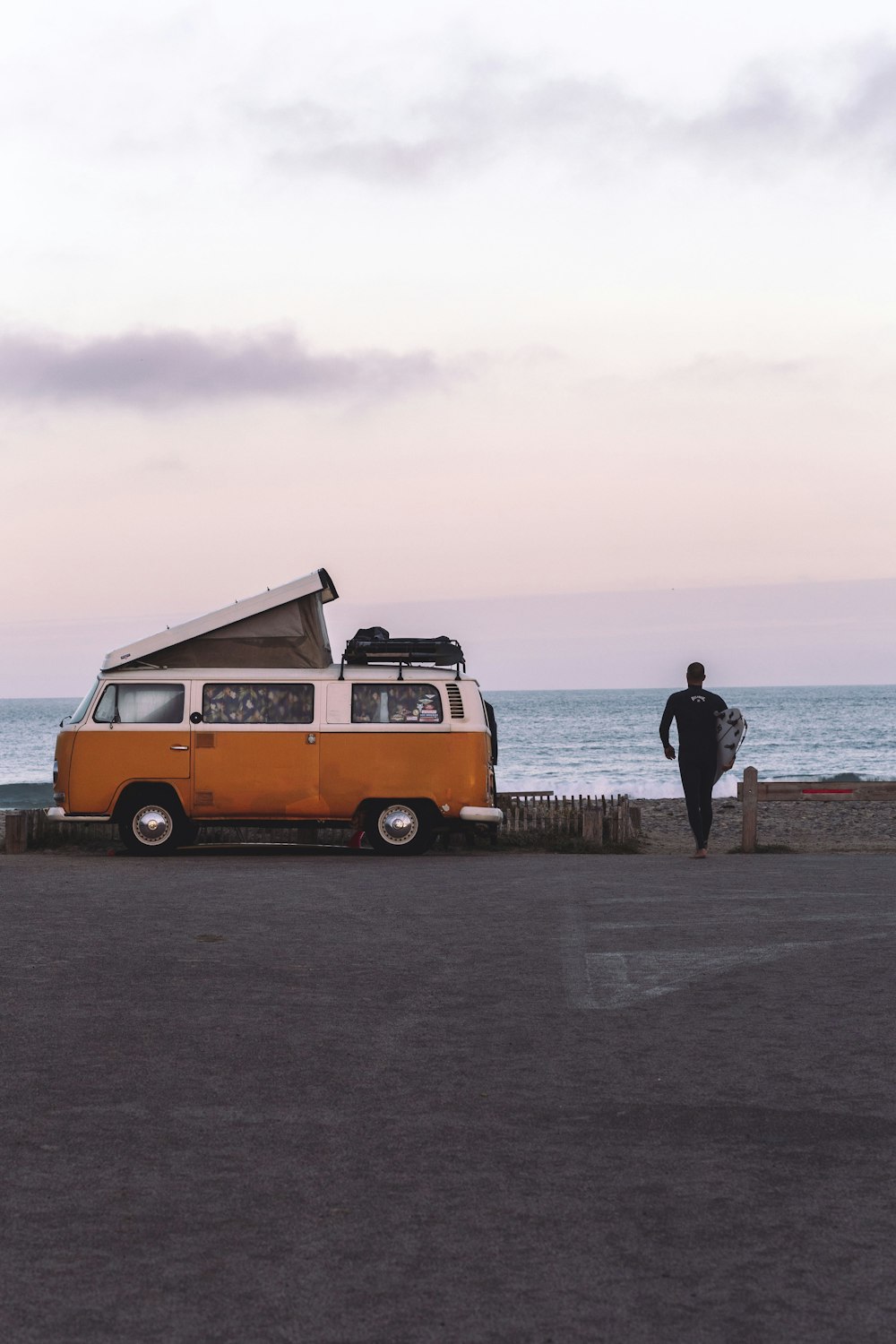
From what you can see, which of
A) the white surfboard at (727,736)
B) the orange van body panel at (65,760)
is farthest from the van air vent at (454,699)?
the orange van body panel at (65,760)

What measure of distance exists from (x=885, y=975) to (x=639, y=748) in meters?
74.5

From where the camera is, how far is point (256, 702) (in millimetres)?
17359

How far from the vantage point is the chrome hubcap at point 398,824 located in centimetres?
1728

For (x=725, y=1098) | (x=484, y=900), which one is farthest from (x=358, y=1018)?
(x=484, y=900)

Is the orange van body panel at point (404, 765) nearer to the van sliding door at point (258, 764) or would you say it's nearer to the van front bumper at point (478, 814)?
the van front bumper at point (478, 814)

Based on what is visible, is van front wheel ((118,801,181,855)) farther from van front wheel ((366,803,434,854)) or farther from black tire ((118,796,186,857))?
van front wheel ((366,803,434,854))

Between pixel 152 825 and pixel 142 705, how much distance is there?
1.36 metres

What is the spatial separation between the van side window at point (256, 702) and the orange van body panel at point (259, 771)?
162 mm

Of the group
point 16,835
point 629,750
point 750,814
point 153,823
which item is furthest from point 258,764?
point 629,750

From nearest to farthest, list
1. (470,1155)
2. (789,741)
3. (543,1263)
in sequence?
(543,1263) < (470,1155) < (789,741)

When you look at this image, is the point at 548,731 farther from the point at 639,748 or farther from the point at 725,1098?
the point at 725,1098

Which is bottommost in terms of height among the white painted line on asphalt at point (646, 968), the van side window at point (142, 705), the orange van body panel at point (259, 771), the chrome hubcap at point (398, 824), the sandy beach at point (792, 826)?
the white painted line on asphalt at point (646, 968)

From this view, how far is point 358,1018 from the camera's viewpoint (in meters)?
7.59

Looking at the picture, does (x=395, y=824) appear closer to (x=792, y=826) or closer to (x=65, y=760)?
(x=65, y=760)
